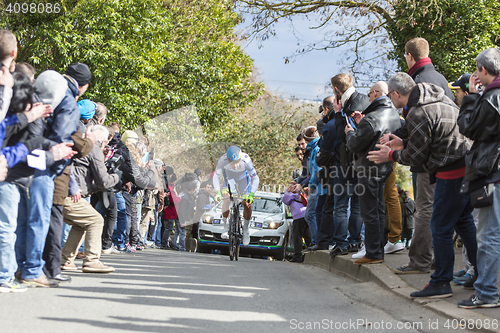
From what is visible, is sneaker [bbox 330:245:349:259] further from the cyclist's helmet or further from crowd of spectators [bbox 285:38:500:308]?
the cyclist's helmet

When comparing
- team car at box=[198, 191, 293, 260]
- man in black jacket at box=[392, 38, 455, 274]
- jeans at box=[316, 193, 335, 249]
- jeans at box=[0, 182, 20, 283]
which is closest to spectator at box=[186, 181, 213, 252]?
team car at box=[198, 191, 293, 260]

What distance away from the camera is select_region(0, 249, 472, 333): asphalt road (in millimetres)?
4258

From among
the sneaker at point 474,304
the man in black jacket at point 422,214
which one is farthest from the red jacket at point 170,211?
the sneaker at point 474,304

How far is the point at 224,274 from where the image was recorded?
7723mm

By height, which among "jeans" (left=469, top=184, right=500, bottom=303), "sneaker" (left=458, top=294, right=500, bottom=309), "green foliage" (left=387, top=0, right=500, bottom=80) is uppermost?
"green foliage" (left=387, top=0, right=500, bottom=80)

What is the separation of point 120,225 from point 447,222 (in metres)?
7.35

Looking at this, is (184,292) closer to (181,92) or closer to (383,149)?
(383,149)

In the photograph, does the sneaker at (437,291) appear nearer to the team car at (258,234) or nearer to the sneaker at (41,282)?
the sneaker at (41,282)

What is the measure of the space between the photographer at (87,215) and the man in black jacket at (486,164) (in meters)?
4.11

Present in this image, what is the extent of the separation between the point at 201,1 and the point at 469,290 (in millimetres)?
26493

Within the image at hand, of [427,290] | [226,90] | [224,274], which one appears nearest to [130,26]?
[226,90]

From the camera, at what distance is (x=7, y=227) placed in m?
5.04

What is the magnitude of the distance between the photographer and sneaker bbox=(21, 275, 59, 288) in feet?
4.25

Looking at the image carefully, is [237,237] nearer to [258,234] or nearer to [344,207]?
[344,207]
